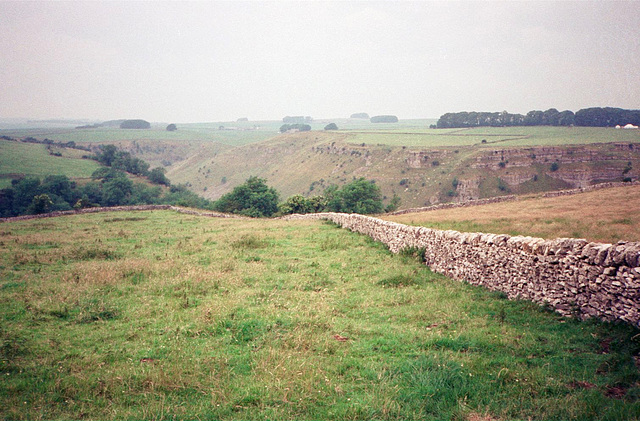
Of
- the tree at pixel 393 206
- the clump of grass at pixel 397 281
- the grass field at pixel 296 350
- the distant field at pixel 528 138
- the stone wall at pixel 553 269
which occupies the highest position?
the distant field at pixel 528 138

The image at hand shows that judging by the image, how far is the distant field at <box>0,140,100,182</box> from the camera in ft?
267

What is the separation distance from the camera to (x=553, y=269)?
27.8 ft

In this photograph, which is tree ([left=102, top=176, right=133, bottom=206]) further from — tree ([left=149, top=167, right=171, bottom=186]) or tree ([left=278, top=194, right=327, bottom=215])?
tree ([left=278, top=194, right=327, bottom=215])

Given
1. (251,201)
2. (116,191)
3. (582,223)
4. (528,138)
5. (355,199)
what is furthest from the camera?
(528,138)

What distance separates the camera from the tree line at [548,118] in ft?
406

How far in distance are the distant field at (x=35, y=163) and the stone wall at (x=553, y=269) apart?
287ft

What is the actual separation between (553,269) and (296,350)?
19.7 feet

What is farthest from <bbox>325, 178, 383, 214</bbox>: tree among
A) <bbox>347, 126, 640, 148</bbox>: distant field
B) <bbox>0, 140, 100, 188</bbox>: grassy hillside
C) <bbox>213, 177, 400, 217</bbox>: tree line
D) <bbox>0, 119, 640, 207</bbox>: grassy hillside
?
<bbox>347, 126, 640, 148</bbox>: distant field

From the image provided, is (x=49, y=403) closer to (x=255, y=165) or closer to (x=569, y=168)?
(x=569, y=168)

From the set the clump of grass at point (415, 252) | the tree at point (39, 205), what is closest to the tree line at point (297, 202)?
the tree at point (39, 205)

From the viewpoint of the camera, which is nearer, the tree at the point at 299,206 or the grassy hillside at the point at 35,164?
the tree at the point at 299,206

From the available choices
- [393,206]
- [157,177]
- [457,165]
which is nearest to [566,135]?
[457,165]

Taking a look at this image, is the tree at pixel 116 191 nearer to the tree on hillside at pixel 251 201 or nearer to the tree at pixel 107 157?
the tree on hillside at pixel 251 201

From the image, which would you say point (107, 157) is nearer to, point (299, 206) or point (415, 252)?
point (299, 206)
